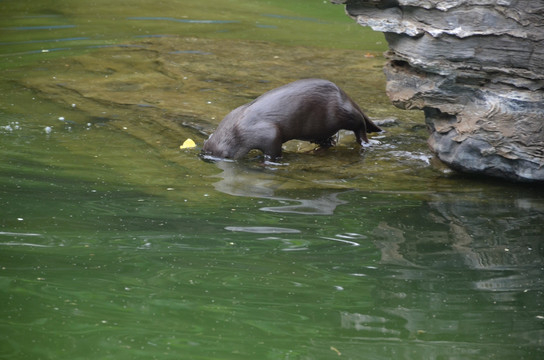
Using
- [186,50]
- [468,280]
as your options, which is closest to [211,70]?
[186,50]

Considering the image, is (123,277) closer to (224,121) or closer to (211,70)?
(224,121)

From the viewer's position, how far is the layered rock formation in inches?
237

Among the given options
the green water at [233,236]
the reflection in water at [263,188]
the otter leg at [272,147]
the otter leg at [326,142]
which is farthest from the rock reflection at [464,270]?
the otter leg at [326,142]

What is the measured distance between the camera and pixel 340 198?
6219mm

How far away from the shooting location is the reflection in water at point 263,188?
594cm

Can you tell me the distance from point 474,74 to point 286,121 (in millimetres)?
1764

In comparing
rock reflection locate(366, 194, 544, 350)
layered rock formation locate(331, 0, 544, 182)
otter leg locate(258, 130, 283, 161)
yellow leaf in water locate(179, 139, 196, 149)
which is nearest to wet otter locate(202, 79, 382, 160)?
otter leg locate(258, 130, 283, 161)

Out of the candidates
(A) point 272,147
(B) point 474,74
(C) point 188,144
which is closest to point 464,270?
(B) point 474,74

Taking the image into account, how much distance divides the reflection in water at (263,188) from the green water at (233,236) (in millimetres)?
25

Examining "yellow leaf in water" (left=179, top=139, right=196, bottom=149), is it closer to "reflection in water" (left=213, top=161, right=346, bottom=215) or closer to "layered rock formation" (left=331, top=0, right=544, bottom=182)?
"reflection in water" (left=213, top=161, right=346, bottom=215)

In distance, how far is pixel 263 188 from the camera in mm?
6453

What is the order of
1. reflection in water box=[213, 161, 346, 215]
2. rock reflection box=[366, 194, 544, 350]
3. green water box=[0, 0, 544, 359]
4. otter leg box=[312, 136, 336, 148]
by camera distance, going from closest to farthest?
green water box=[0, 0, 544, 359], rock reflection box=[366, 194, 544, 350], reflection in water box=[213, 161, 346, 215], otter leg box=[312, 136, 336, 148]

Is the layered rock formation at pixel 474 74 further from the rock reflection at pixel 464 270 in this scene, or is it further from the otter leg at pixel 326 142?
the otter leg at pixel 326 142

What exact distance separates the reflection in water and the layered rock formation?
1.16 meters
